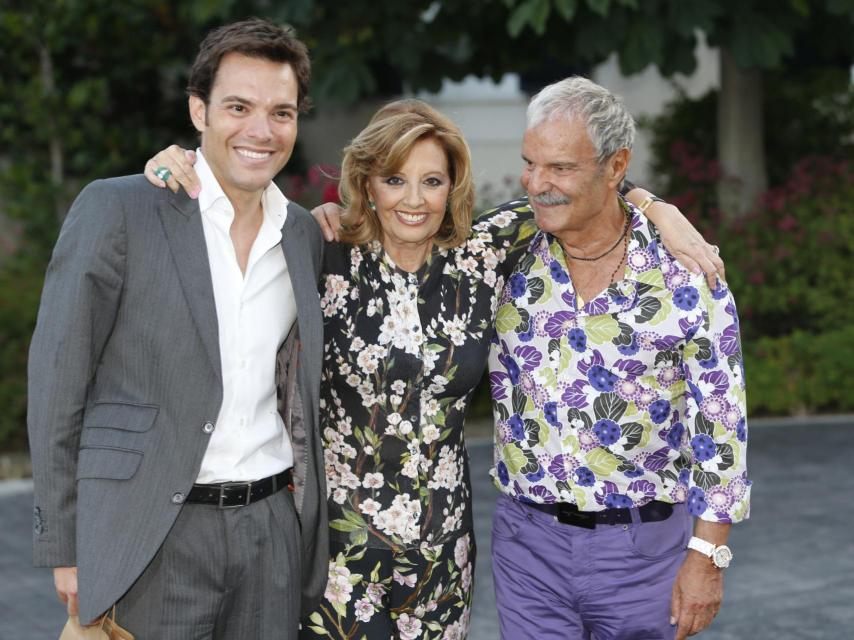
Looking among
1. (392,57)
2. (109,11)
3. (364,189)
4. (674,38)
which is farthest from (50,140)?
(364,189)

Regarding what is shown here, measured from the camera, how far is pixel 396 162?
11.5ft

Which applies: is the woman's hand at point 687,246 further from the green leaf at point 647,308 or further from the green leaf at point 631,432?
the green leaf at point 631,432

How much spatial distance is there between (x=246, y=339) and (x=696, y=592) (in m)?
1.42

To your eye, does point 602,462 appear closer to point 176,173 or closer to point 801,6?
point 176,173

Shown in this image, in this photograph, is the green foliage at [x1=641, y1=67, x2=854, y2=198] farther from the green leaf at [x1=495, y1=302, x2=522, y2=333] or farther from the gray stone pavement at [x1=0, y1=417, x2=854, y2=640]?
the green leaf at [x1=495, y1=302, x2=522, y2=333]

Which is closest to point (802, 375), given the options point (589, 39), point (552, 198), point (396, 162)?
point (589, 39)

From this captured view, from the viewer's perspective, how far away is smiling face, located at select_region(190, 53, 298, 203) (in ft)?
10.7

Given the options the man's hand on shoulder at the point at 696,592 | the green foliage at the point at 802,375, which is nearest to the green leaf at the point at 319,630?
the man's hand on shoulder at the point at 696,592

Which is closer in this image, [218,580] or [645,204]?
[218,580]

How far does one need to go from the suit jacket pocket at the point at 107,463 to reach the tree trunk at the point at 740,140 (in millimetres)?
8738

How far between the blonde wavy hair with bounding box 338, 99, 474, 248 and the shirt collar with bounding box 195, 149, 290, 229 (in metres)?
0.24

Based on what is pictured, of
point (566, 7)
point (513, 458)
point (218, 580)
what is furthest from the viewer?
point (566, 7)

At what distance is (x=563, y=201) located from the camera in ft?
11.3

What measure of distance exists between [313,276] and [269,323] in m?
0.20
